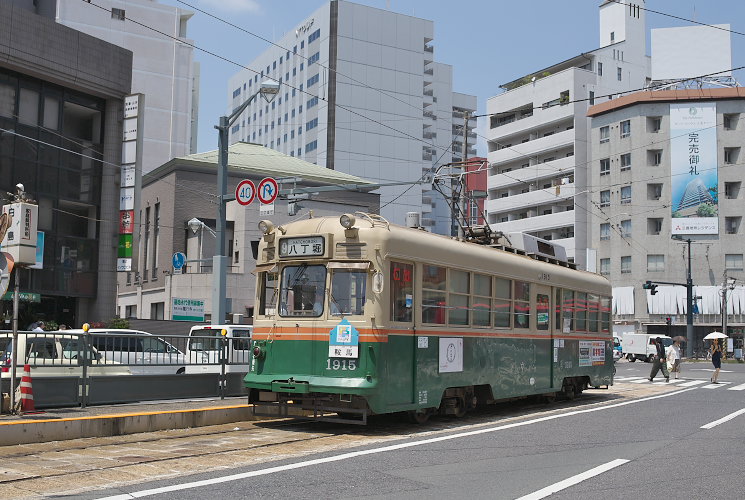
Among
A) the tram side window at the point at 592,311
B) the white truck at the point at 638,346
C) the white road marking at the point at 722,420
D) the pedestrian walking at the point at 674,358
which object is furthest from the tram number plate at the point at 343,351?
the white truck at the point at 638,346

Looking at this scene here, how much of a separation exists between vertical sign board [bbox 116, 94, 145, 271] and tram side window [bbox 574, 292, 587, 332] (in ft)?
69.4

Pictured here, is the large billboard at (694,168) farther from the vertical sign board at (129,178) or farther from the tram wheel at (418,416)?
the tram wheel at (418,416)

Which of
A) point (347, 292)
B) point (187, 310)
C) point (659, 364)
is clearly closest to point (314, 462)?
point (347, 292)

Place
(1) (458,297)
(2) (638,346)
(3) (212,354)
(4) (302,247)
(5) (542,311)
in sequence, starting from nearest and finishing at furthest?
1. (4) (302,247)
2. (1) (458,297)
3. (3) (212,354)
4. (5) (542,311)
5. (2) (638,346)

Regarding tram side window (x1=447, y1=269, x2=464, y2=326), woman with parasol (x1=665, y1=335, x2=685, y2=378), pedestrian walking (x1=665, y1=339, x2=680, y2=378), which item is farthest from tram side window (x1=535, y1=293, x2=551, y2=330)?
pedestrian walking (x1=665, y1=339, x2=680, y2=378)

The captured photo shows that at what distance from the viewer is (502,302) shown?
1506 cm

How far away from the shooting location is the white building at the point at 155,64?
7525 centimetres

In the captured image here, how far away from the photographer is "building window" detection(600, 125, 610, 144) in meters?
73.6

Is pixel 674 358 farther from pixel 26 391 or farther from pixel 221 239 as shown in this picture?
pixel 26 391

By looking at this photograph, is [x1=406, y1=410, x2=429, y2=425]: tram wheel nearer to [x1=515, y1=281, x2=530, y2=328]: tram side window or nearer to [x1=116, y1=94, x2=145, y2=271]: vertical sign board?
[x1=515, y1=281, x2=530, y2=328]: tram side window

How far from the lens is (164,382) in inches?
568

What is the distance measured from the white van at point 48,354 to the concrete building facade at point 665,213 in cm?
6129

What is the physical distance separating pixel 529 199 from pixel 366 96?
80.6ft

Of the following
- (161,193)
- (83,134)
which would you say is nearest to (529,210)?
(161,193)
